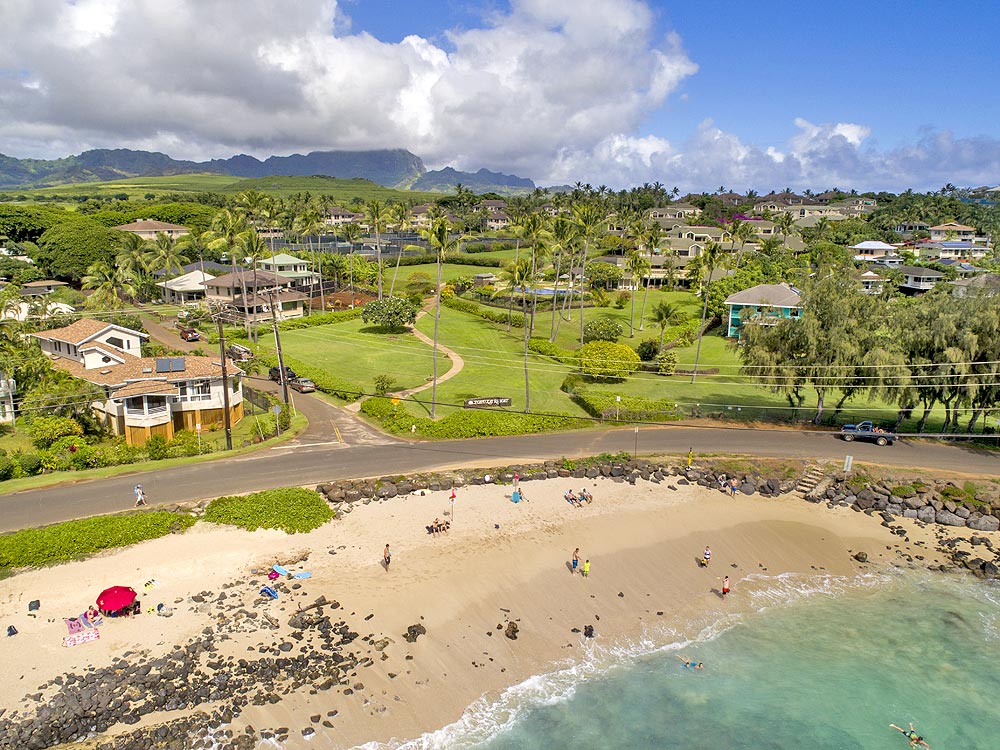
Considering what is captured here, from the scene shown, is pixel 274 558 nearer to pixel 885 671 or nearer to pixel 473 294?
pixel 885 671

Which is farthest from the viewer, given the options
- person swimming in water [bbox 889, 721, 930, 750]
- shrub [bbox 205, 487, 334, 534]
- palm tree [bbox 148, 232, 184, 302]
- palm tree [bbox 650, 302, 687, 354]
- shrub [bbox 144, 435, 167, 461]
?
palm tree [bbox 148, 232, 184, 302]

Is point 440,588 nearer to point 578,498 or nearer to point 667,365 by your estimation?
point 578,498

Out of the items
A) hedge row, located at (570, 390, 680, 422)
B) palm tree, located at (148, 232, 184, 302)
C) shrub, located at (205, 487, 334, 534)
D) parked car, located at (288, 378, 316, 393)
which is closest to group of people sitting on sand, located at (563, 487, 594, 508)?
hedge row, located at (570, 390, 680, 422)

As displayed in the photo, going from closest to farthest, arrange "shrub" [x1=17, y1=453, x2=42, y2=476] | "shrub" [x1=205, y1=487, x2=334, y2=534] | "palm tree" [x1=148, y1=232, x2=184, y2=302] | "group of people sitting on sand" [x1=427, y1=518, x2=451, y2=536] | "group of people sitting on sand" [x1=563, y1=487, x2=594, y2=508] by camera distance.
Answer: "shrub" [x1=205, y1=487, x2=334, y2=534], "group of people sitting on sand" [x1=427, y1=518, x2=451, y2=536], "group of people sitting on sand" [x1=563, y1=487, x2=594, y2=508], "shrub" [x1=17, y1=453, x2=42, y2=476], "palm tree" [x1=148, y1=232, x2=184, y2=302]

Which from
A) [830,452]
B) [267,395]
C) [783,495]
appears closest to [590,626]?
[783,495]

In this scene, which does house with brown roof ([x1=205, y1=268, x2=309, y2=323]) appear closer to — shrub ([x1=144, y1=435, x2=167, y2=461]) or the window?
the window

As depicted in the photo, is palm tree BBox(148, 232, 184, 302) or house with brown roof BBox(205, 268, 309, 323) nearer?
house with brown roof BBox(205, 268, 309, 323)
